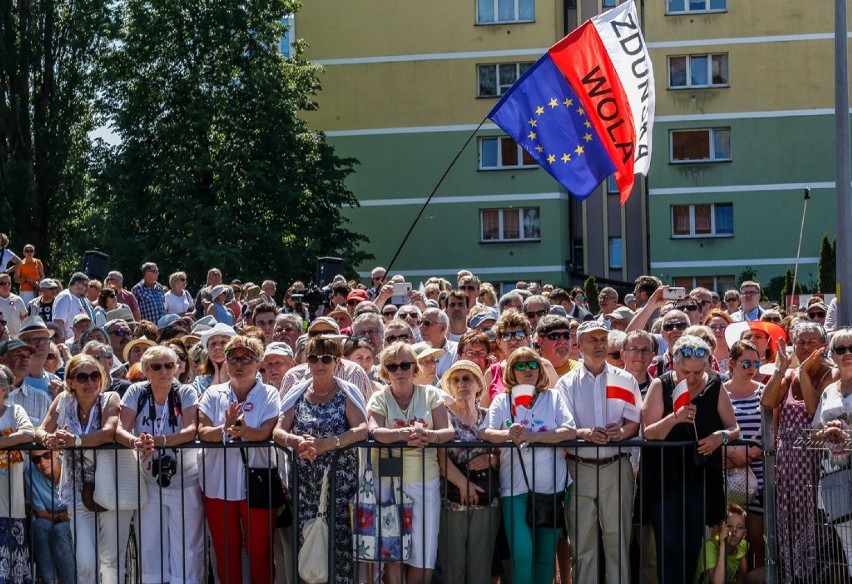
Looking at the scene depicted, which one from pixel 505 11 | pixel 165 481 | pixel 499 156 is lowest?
pixel 165 481

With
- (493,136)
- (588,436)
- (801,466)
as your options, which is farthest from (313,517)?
(493,136)

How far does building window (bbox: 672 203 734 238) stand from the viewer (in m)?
44.6

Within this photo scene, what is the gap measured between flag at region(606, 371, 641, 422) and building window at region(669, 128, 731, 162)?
36566 mm

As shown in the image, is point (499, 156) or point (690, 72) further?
point (499, 156)

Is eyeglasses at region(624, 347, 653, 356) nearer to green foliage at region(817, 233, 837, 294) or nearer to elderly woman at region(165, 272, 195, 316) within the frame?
elderly woman at region(165, 272, 195, 316)

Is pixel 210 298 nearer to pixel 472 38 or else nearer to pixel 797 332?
pixel 797 332

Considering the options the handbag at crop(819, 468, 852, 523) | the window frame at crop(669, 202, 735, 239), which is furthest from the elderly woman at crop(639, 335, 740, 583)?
the window frame at crop(669, 202, 735, 239)

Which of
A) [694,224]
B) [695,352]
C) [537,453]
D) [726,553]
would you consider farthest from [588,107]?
[694,224]

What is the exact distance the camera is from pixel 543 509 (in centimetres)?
856

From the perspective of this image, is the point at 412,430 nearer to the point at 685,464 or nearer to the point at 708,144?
the point at 685,464

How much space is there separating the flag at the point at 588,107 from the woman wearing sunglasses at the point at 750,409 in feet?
13.1

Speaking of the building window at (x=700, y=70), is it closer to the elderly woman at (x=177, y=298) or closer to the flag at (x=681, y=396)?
the elderly woman at (x=177, y=298)

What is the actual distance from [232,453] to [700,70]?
38.1 m

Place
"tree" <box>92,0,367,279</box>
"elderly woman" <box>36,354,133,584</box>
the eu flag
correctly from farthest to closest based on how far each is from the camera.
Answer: "tree" <box>92,0,367,279</box>
the eu flag
"elderly woman" <box>36,354,133,584</box>
